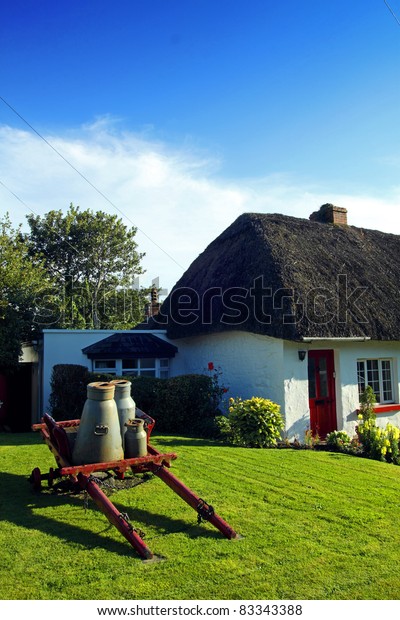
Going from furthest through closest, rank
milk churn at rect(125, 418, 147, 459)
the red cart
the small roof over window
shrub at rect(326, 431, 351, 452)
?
the small roof over window → shrub at rect(326, 431, 351, 452) → milk churn at rect(125, 418, 147, 459) → the red cart

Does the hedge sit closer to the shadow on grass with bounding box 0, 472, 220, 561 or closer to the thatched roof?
the thatched roof

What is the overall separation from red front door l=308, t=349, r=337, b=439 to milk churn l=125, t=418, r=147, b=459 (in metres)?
6.76

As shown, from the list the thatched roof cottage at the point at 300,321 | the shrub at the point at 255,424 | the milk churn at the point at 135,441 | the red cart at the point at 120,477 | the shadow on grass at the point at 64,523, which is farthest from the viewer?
the thatched roof cottage at the point at 300,321

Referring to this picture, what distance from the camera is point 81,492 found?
6.43 m

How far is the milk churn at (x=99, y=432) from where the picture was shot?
18.3 feet

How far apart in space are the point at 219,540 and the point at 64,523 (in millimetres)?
1756

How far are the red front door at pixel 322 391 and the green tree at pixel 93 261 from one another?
2118 cm

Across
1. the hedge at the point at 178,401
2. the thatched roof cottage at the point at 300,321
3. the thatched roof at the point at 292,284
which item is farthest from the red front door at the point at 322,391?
the hedge at the point at 178,401

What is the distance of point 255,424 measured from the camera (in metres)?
10.1

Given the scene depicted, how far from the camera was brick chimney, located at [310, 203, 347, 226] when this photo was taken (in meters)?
17.5

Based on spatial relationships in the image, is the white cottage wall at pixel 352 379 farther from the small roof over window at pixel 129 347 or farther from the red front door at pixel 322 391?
the small roof over window at pixel 129 347

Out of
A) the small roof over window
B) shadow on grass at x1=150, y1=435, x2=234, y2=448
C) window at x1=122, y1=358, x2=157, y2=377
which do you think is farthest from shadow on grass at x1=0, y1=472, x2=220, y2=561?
window at x1=122, y1=358, x2=157, y2=377

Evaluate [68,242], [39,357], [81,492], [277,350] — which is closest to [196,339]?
[277,350]
